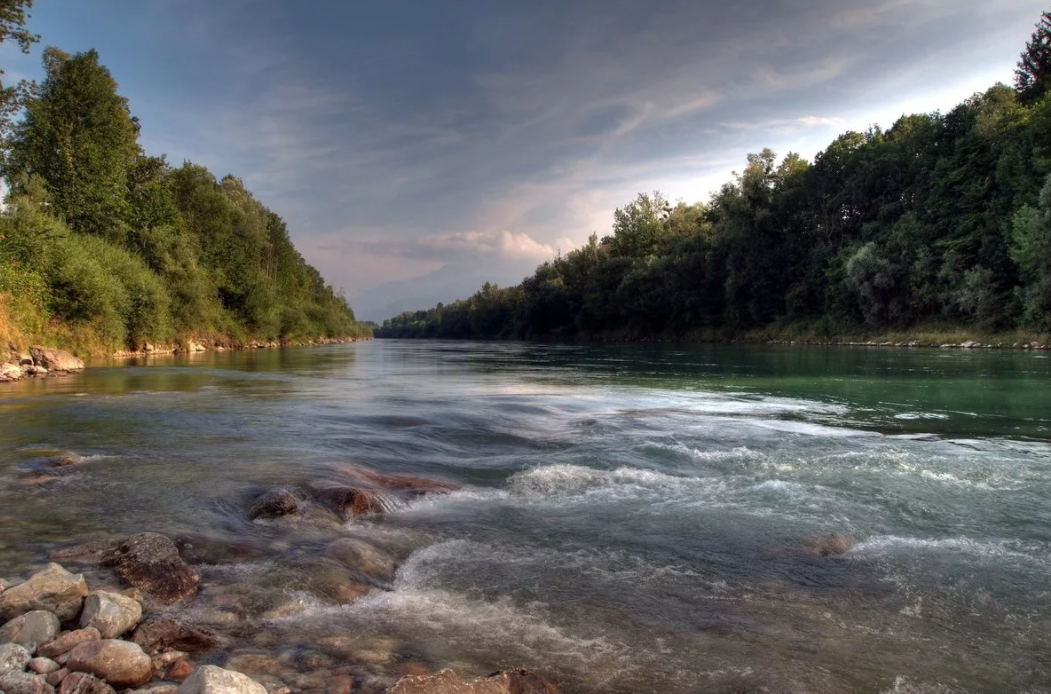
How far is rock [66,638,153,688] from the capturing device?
3748 mm

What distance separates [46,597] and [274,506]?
3392 millimetres

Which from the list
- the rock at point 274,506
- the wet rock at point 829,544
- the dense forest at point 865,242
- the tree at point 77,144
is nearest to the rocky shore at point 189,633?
the rock at point 274,506

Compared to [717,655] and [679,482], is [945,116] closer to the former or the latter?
[679,482]

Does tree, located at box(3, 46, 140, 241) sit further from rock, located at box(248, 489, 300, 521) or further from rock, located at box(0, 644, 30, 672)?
rock, located at box(0, 644, 30, 672)

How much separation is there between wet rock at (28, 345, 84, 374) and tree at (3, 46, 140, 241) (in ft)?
68.6

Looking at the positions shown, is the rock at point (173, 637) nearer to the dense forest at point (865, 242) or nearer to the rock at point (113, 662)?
the rock at point (113, 662)

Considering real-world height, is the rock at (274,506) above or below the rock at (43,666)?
below

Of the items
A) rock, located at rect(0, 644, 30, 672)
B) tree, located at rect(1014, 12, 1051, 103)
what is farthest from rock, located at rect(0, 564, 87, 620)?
tree, located at rect(1014, 12, 1051, 103)

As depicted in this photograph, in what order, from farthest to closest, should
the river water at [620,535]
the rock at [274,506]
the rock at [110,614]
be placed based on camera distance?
1. the rock at [274,506]
2. the river water at [620,535]
3. the rock at [110,614]

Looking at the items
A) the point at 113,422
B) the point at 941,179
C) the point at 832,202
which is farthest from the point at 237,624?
the point at 832,202

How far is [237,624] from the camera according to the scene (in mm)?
4816

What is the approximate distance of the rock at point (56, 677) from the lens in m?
3.66

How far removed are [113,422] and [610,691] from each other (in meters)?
14.5

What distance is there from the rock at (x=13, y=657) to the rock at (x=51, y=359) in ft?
98.9
